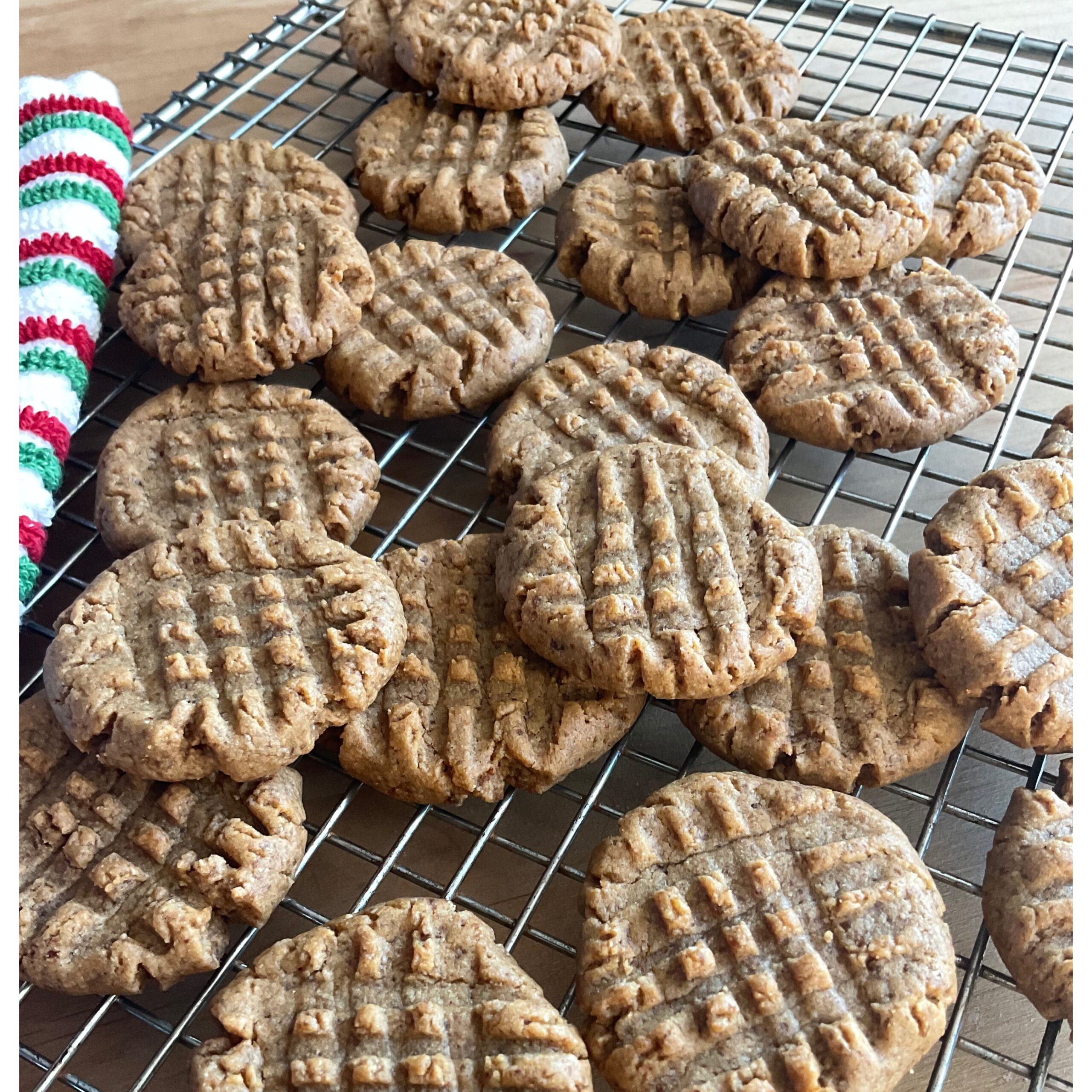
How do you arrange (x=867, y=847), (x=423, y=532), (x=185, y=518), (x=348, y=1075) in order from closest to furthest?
(x=348, y=1075) → (x=867, y=847) → (x=185, y=518) → (x=423, y=532)

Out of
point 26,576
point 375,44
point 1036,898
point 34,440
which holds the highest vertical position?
point 375,44

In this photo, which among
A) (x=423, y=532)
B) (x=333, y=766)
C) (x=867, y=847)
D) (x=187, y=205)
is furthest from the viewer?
(x=187, y=205)

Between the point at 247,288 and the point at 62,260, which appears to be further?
the point at 62,260

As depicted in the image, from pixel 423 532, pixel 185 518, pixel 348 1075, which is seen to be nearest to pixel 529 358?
pixel 423 532

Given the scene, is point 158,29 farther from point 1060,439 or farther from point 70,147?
point 1060,439

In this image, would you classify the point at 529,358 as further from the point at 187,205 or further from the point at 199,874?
the point at 199,874

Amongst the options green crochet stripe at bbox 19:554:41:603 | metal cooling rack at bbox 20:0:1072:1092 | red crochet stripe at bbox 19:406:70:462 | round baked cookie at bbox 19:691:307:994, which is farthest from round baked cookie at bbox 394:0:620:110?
round baked cookie at bbox 19:691:307:994

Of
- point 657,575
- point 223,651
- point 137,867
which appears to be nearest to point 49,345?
point 223,651
